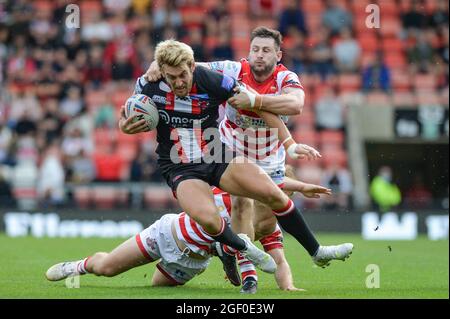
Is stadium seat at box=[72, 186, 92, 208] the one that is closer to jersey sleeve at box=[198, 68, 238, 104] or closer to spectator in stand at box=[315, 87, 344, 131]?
spectator in stand at box=[315, 87, 344, 131]

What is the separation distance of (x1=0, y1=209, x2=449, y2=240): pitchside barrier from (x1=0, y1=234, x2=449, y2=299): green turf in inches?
102

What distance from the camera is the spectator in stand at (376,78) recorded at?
20.0 meters

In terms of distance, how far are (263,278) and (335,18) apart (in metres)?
11.9

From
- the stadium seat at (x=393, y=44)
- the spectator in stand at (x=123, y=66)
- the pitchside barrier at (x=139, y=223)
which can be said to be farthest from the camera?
the stadium seat at (x=393, y=44)

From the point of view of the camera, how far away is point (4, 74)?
2052 cm

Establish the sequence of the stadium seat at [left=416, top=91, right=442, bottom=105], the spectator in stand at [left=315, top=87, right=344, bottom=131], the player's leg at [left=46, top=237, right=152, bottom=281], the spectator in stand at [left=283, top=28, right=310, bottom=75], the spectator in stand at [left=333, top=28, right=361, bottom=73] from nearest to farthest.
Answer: the player's leg at [left=46, top=237, right=152, bottom=281], the stadium seat at [left=416, top=91, right=442, bottom=105], the spectator in stand at [left=315, top=87, right=344, bottom=131], the spectator in stand at [left=283, top=28, right=310, bottom=75], the spectator in stand at [left=333, top=28, right=361, bottom=73]

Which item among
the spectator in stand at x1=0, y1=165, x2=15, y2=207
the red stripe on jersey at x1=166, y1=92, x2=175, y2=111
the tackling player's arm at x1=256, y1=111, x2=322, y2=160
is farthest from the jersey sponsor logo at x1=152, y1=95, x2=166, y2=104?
the spectator in stand at x1=0, y1=165, x2=15, y2=207

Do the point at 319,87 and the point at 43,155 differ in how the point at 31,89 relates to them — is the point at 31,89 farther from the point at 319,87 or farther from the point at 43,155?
the point at 319,87

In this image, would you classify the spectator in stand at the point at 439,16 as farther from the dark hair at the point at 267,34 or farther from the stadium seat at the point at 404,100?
the dark hair at the point at 267,34

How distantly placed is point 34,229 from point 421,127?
7.16 m

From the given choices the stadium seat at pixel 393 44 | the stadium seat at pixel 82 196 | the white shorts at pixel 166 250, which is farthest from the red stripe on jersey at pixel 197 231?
the stadium seat at pixel 393 44

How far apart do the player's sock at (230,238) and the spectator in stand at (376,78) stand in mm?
12326

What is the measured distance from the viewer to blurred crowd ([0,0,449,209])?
61.3 ft
